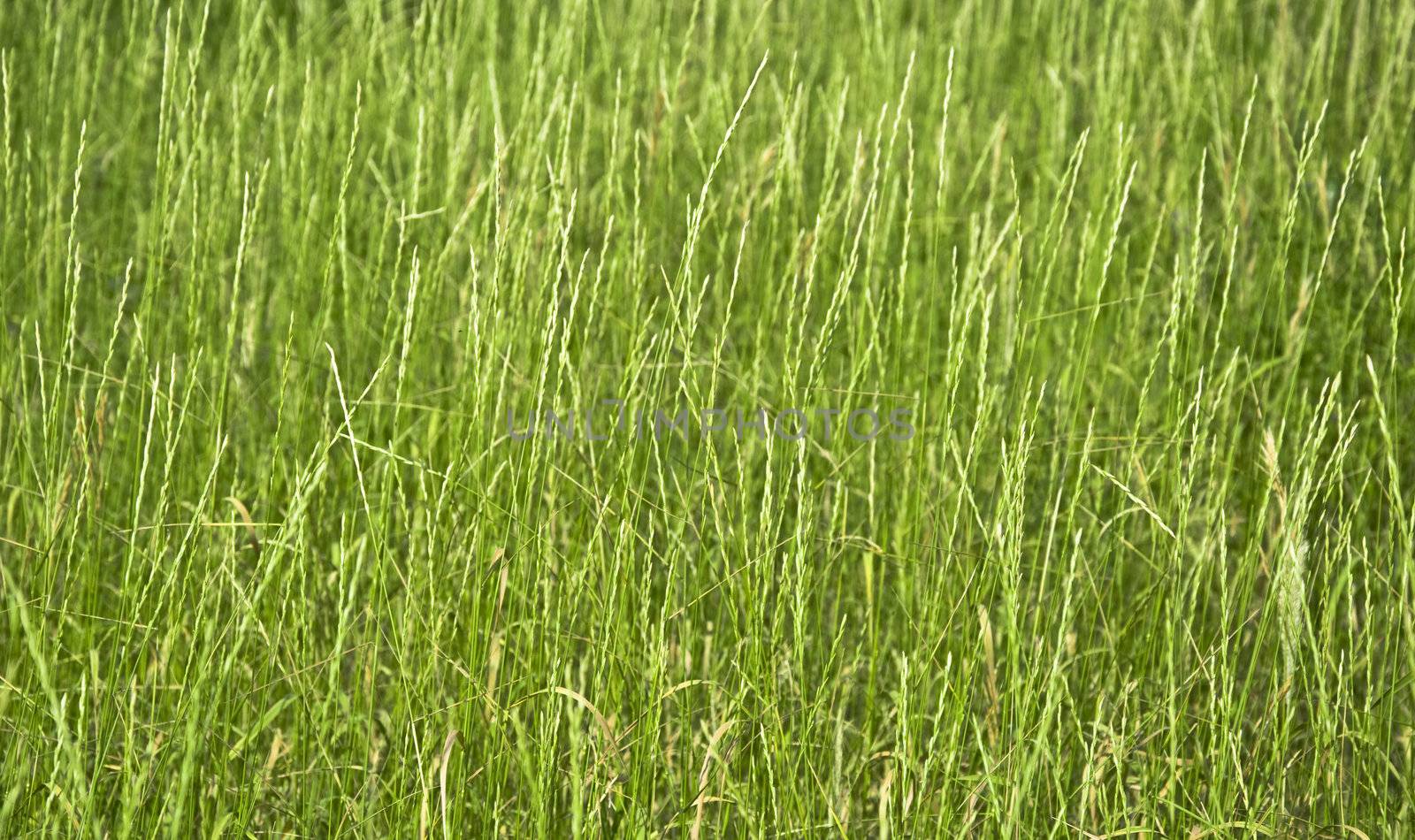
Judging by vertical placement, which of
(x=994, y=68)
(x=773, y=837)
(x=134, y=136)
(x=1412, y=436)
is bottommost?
(x=773, y=837)

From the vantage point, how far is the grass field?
3.79 feet

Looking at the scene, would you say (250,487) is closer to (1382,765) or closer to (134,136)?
(134,136)

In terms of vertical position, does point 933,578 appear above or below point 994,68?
below

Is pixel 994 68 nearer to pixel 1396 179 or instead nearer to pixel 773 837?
pixel 1396 179

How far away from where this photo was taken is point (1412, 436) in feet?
6.09

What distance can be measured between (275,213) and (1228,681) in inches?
68.7

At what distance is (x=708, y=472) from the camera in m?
1.26

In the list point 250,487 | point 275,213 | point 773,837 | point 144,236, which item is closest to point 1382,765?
point 773,837

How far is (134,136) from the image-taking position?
2.49 m

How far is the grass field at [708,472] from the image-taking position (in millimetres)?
1154

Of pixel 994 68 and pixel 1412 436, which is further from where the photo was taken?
pixel 994 68

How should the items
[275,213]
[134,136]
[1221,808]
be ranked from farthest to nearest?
[134,136] < [275,213] < [1221,808]

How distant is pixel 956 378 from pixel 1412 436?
1.08 metres

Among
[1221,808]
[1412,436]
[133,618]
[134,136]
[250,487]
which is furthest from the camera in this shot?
[134,136]
